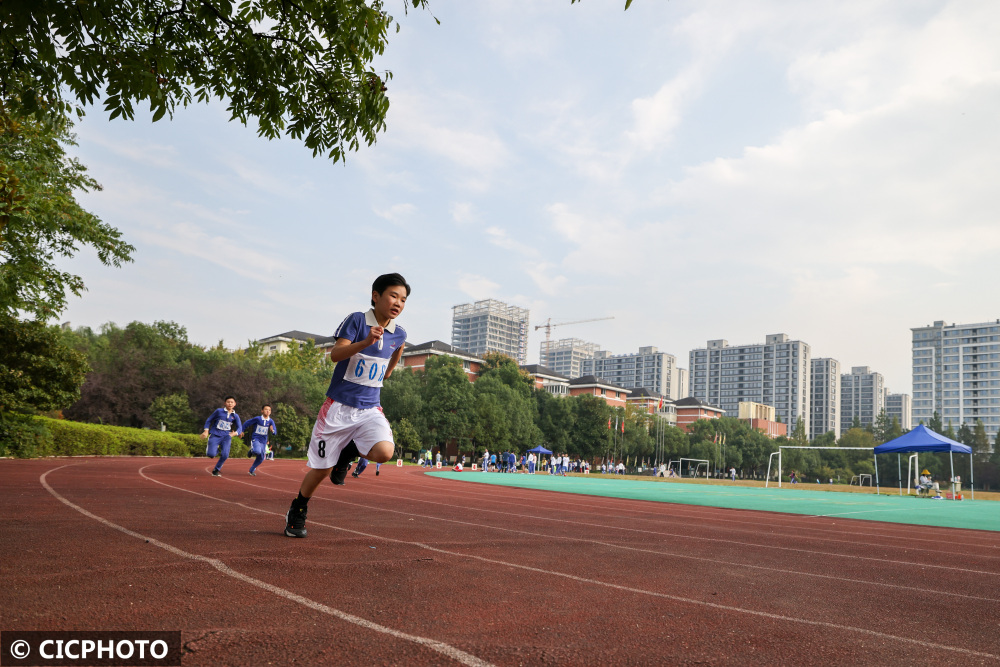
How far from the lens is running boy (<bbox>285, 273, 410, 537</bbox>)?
18.0ft

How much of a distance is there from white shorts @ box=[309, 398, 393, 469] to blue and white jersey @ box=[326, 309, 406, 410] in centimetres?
8

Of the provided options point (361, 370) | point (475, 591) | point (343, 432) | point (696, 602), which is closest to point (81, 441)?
A: point (343, 432)

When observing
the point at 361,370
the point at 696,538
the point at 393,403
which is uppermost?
the point at 393,403

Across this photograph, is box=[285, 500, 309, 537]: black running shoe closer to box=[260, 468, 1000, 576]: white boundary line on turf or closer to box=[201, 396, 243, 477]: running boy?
box=[260, 468, 1000, 576]: white boundary line on turf

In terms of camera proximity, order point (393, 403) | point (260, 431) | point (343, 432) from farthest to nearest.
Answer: point (393, 403), point (260, 431), point (343, 432)

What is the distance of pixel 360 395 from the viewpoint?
564 cm

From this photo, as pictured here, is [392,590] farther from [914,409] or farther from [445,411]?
[914,409]

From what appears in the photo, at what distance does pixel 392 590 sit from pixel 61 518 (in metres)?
4.68

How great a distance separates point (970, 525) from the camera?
44.0ft

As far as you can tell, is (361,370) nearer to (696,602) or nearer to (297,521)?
(297,521)

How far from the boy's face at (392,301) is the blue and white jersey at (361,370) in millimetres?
174

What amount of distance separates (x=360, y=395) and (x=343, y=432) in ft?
1.07

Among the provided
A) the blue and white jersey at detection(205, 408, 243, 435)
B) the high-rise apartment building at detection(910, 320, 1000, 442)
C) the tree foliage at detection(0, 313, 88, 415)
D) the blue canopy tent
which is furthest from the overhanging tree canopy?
the high-rise apartment building at detection(910, 320, 1000, 442)

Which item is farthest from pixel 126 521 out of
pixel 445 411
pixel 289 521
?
pixel 445 411
